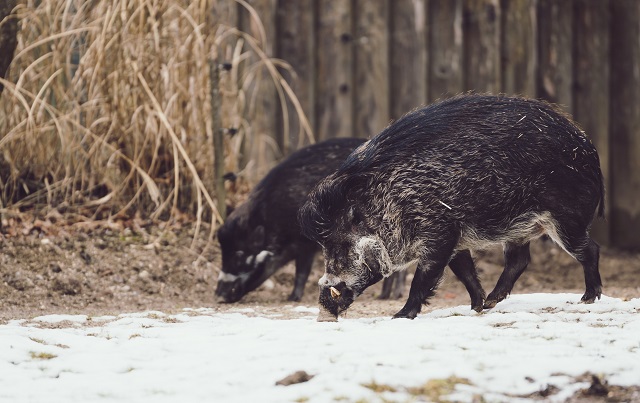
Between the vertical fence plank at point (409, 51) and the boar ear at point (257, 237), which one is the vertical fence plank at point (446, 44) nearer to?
the vertical fence plank at point (409, 51)

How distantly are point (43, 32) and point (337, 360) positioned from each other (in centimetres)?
444

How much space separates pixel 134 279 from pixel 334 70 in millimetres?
2863

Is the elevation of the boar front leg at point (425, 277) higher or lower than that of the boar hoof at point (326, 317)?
higher

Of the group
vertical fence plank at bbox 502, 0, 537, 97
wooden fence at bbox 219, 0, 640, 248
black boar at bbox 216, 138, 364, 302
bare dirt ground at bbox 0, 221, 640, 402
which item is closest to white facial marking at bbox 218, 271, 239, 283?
black boar at bbox 216, 138, 364, 302

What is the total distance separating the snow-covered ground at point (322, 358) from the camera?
380 cm

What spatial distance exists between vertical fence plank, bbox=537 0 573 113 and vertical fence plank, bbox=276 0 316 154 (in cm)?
195

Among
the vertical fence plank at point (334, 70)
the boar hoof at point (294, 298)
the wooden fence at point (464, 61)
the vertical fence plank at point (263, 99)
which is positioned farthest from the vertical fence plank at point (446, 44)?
the boar hoof at point (294, 298)

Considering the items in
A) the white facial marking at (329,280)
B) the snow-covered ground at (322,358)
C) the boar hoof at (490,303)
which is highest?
the white facial marking at (329,280)

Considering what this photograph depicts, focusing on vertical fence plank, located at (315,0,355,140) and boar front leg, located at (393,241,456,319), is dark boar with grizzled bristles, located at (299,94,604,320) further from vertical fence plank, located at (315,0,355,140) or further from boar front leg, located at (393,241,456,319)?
vertical fence plank, located at (315,0,355,140)

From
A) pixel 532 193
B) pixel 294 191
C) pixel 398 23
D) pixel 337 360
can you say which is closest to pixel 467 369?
pixel 337 360

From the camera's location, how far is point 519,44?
9.04 meters

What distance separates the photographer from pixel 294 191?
7.10 metres

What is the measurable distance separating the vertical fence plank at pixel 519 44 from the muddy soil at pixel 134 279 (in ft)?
5.94

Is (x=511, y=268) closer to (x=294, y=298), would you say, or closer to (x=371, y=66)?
(x=294, y=298)
